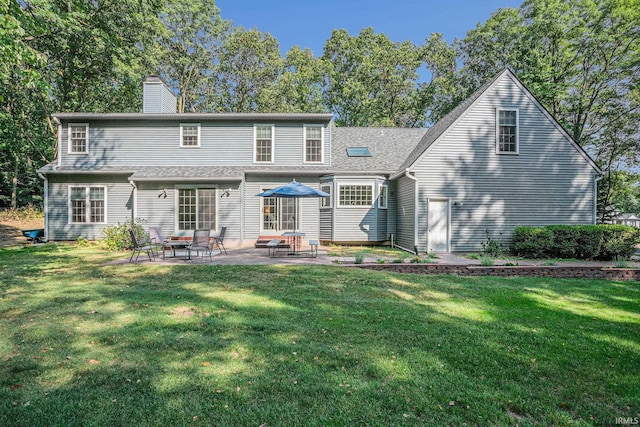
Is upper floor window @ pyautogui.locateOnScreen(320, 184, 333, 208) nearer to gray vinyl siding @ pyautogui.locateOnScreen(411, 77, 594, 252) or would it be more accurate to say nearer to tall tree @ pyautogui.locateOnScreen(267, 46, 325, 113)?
gray vinyl siding @ pyautogui.locateOnScreen(411, 77, 594, 252)

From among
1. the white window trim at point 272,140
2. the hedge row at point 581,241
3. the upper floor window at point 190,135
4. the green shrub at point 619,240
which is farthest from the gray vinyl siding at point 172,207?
the green shrub at point 619,240

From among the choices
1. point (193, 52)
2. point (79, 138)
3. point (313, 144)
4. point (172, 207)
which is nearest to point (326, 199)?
point (313, 144)

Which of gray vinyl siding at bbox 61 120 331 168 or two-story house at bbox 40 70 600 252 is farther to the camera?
gray vinyl siding at bbox 61 120 331 168

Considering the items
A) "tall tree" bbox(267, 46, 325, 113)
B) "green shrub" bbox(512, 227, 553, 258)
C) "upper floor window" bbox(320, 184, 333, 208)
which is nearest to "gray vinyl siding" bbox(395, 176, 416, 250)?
"upper floor window" bbox(320, 184, 333, 208)

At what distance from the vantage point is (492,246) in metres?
12.3

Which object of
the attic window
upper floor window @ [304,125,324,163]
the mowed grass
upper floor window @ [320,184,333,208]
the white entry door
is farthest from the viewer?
the attic window

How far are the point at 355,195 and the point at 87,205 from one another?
12.4 meters

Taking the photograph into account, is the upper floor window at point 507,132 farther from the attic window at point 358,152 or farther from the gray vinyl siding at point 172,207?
the gray vinyl siding at point 172,207

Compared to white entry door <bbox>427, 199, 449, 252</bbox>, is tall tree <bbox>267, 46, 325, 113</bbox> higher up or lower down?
higher up

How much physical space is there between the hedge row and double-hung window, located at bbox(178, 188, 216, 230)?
12597mm

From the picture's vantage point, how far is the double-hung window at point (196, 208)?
1409cm

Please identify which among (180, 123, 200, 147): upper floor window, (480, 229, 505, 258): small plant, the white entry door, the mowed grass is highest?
(180, 123, 200, 147): upper floor window

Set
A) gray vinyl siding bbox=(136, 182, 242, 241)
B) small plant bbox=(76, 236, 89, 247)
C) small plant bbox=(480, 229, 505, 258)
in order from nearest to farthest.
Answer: small plant bbox=(480, 229, 505, 258) → small plant bbox=(76, 236, 89, 247) → gray vinyl siding bbox=(136, 182, 242, 241)

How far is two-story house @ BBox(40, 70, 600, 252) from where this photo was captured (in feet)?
41.8
